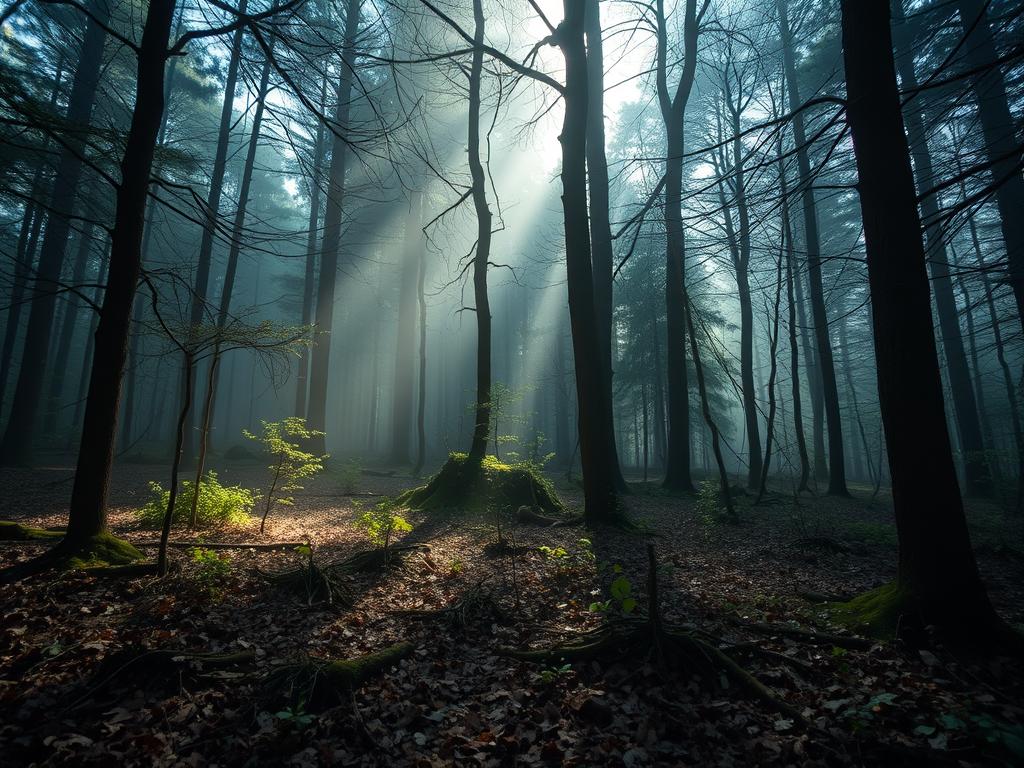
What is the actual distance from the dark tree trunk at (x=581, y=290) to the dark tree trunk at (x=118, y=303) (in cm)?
557

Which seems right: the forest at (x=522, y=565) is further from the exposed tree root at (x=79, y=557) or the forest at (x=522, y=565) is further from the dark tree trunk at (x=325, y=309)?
the dark tree trunk at (x=325, y=309)

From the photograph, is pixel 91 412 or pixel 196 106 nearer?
pixel 91 412

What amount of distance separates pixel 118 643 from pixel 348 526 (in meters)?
4.61

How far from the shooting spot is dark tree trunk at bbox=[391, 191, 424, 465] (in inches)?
898

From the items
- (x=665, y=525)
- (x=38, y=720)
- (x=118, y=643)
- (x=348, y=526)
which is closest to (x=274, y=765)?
(x=38, y=720)

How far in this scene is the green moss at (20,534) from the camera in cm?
518

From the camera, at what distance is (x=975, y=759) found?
211 centimetres

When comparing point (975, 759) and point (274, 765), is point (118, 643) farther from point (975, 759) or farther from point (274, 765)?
point (975, 759)

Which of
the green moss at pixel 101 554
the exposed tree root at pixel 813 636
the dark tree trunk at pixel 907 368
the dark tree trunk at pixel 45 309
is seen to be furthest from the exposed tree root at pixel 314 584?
the dark tree trunk at pixel 45 309

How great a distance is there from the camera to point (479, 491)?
29.6ft

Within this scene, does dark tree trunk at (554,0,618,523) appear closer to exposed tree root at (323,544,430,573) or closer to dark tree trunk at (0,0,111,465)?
exposed tree root at (323,544,430,573)

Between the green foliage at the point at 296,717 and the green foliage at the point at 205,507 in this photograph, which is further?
the green foliage at the point at 205,507

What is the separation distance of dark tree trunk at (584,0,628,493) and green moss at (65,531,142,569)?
10.0 metres

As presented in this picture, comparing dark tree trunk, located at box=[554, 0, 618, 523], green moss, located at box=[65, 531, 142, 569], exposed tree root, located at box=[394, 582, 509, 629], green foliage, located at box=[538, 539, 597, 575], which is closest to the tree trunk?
dark tree trunk, located at box=[554, 0, 618, 523]
